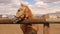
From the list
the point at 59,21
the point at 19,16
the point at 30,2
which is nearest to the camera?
the point at 59,21

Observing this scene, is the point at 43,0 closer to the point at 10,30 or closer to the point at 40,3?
the point at 40,3

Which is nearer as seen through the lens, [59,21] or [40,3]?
[59,21]

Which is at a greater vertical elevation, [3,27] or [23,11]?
[23,11]

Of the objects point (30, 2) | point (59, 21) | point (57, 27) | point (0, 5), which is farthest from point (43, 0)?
point (59, 21)

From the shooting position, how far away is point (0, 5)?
8.13 feet

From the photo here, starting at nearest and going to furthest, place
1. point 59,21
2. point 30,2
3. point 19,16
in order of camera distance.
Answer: point 59,21 < point 19,16 < point 30,2

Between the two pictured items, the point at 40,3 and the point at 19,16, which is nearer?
the point at 19,16

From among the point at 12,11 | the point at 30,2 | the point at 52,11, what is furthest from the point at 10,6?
the point at 52,11

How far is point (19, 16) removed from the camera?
1.47 metres

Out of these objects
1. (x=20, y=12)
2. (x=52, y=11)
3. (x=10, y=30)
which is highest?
(x=20, y=12)

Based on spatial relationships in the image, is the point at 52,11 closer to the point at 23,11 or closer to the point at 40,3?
the point at 40,3

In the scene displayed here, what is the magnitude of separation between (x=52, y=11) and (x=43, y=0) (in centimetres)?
24

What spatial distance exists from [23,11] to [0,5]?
1.04 meters

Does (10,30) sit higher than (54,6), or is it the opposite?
(54,6)
